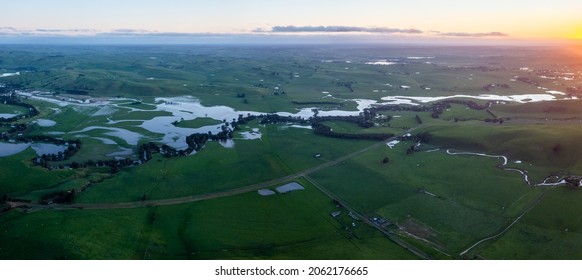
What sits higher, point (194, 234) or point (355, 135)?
point (355, 135)

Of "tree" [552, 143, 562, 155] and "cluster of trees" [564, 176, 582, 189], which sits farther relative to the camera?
"tree" [552, 143, 562, 155]

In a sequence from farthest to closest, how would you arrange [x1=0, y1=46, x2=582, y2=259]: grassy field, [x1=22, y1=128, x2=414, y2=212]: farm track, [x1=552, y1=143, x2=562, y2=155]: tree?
[x1=552, y1=143, x2=562, y2=155]: tree
[x1=22, y1=128, x2=414, y2=212]: farm track
[x1=0, y1=46, x2=582, y2=259]: grassy field

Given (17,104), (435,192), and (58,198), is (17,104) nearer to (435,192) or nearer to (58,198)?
(58,198)

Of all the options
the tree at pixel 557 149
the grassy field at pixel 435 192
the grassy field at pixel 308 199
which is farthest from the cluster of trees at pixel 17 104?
the tree at pixel 557 149

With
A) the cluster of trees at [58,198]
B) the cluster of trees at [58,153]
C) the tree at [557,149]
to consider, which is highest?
the tree at [557,149]

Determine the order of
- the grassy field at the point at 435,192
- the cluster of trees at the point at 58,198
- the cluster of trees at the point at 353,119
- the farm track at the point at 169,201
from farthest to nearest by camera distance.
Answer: the cluster of trees at the point at 353,119
the cluster of trees at the point at 58,198
the farm track at the point at 169,201
the grassy field at the point at 435,192

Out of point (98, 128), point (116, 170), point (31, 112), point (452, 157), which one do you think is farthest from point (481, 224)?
point (31, 112)

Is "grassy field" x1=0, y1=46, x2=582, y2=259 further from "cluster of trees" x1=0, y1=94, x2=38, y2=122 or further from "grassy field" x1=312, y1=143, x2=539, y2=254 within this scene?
"cluster of trees" x1=0, y1=94, x2=38, y2=122

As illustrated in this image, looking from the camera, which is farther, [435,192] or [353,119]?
[353,119]

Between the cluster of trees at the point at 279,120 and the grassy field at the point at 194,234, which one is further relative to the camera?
the cluster of trees at the point at 279,120

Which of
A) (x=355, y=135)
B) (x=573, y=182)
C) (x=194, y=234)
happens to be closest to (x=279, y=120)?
(x=355, y=135)

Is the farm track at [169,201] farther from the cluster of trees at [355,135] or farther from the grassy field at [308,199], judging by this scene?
the cluster of trees at [355,135]

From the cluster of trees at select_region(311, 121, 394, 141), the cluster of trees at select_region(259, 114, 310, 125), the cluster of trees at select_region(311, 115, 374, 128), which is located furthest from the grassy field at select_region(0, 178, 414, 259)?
the cluster of trees at select_region(259, 114, 310, 125)
